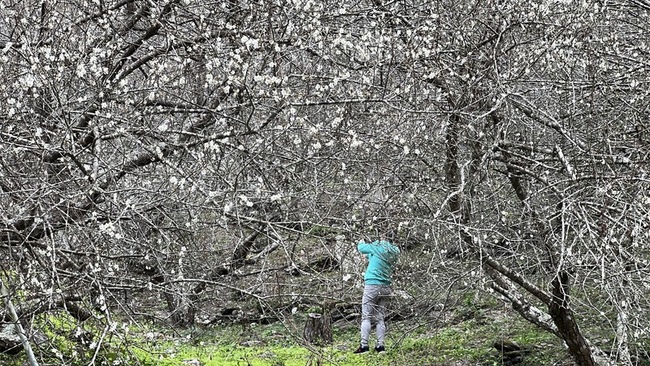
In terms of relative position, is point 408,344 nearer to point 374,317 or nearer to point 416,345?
point 416,345

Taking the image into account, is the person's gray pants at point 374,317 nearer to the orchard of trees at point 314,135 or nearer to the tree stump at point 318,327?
the tree stump at point 318,327

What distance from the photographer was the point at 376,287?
8641mm

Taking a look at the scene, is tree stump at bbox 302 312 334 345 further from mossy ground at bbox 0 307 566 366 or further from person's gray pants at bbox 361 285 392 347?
person's gray pants at bbox 361 285 392 347

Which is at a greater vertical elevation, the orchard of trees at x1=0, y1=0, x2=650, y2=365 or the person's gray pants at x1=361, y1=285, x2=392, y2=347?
the orchard of trees at x1=0, y1=0, x2=650, y2=365

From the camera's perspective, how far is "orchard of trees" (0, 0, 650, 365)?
477 cm

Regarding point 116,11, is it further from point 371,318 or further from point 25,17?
point 371,318

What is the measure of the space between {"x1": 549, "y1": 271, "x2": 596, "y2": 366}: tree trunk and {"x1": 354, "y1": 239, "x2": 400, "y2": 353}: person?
60.6 inches

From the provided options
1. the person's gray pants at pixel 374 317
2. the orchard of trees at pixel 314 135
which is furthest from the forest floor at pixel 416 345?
the orchard of trees at pixel 314 135

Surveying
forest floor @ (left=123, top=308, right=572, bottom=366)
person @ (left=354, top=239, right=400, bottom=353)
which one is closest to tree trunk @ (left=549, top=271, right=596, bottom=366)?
forest floor @ (left=123, top=308, right=572, bottom=366)

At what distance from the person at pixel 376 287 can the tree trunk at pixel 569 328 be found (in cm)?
154

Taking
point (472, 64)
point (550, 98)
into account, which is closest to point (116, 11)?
point (472, 64)

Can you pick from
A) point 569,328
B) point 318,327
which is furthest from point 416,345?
point 569,328

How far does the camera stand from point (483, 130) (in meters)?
6.09

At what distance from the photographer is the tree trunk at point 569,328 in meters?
6.41
